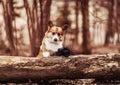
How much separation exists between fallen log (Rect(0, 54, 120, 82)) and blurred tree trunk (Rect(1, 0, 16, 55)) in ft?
9.10

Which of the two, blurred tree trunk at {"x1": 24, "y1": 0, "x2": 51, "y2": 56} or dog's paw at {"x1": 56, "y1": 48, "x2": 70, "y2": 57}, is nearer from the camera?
dog's paw at {"x1": 56, "y1": 48, "x2": 70, "y2": 57}

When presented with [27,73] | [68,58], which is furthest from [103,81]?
[27,73]

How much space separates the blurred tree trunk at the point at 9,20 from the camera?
8.58 m

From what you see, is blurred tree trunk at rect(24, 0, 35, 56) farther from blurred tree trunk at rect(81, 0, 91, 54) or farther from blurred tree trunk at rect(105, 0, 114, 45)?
blurred tree trunk at rect(105, 0, 114, 45)

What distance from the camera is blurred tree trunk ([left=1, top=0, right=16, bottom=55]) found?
858cm

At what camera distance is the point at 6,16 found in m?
8.63

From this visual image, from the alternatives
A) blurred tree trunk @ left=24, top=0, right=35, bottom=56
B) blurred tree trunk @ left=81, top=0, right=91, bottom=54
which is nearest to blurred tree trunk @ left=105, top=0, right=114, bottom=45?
blurred tree trunk @ left=81, top=0, right=91, bottom=54

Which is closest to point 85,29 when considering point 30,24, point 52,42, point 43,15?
point 43,15

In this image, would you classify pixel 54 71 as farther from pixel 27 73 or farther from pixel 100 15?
pixel 100 15

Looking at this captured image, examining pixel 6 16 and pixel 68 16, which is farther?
pixel 68 16

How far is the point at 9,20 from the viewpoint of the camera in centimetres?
867

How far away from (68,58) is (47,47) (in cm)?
41

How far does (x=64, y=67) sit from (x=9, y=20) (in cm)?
314

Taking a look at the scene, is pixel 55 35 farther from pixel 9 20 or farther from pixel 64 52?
pixel 9 20
